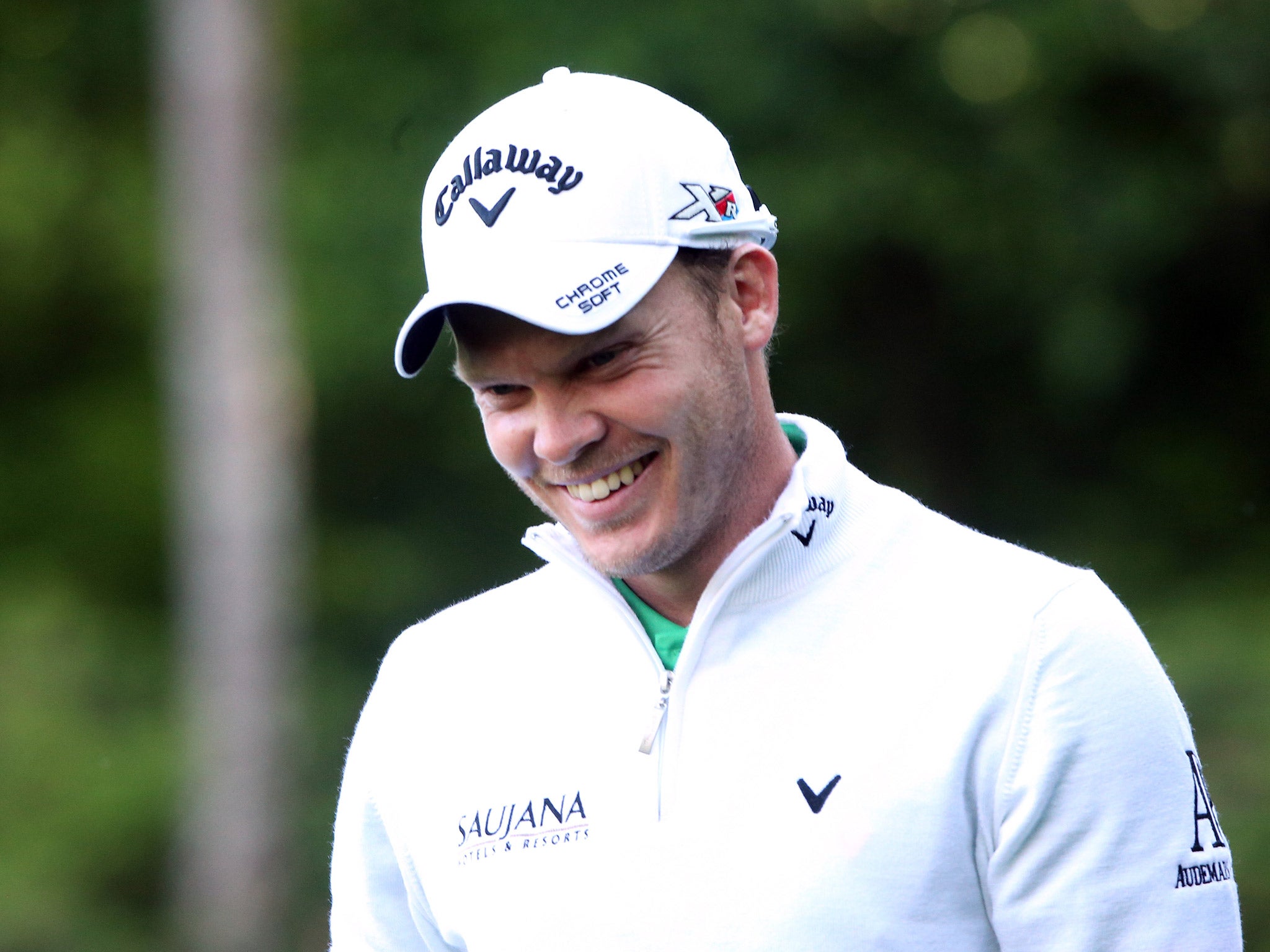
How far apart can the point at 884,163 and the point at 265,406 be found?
13.0 ft

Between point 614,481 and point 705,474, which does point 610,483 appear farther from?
point 705,474

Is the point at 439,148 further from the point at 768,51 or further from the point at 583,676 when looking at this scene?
the point at 583,676

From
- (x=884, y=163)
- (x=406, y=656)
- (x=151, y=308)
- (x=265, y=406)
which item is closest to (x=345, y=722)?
(x=265, y=406)

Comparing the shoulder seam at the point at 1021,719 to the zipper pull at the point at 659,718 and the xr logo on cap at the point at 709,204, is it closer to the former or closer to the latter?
the zipper pull at the point at 659,718

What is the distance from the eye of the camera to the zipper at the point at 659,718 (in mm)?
1943

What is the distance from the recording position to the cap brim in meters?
1.89

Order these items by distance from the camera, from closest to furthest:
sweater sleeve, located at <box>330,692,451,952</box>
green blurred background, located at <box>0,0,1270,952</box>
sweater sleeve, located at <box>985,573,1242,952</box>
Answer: sweater sleeve, located at <box>985,573,1242,952</box> < sweater sleeve, located at <box>330,692,451,952</box> < green blurred background, located at <box>0,0,1270,952</box>

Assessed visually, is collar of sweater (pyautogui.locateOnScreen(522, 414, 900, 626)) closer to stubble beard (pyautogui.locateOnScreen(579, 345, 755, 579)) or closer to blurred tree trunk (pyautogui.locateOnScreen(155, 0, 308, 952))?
stubble beard (pyautogui.locateOnScreen(579, 345, 755, 579))

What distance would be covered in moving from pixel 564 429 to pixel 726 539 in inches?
10.7

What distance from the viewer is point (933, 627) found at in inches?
73.6

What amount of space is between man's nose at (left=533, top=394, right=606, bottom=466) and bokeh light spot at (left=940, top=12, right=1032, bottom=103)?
8.02 m

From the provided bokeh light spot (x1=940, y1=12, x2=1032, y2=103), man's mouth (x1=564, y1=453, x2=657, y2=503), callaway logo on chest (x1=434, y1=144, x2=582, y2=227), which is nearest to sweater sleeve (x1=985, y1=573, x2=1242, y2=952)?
man's mouth (x1=564, y1=453, x2=657, y2=503)

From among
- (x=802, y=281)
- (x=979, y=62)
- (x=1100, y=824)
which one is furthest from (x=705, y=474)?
(x=802, y=281)

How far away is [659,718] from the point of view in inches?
76.9
